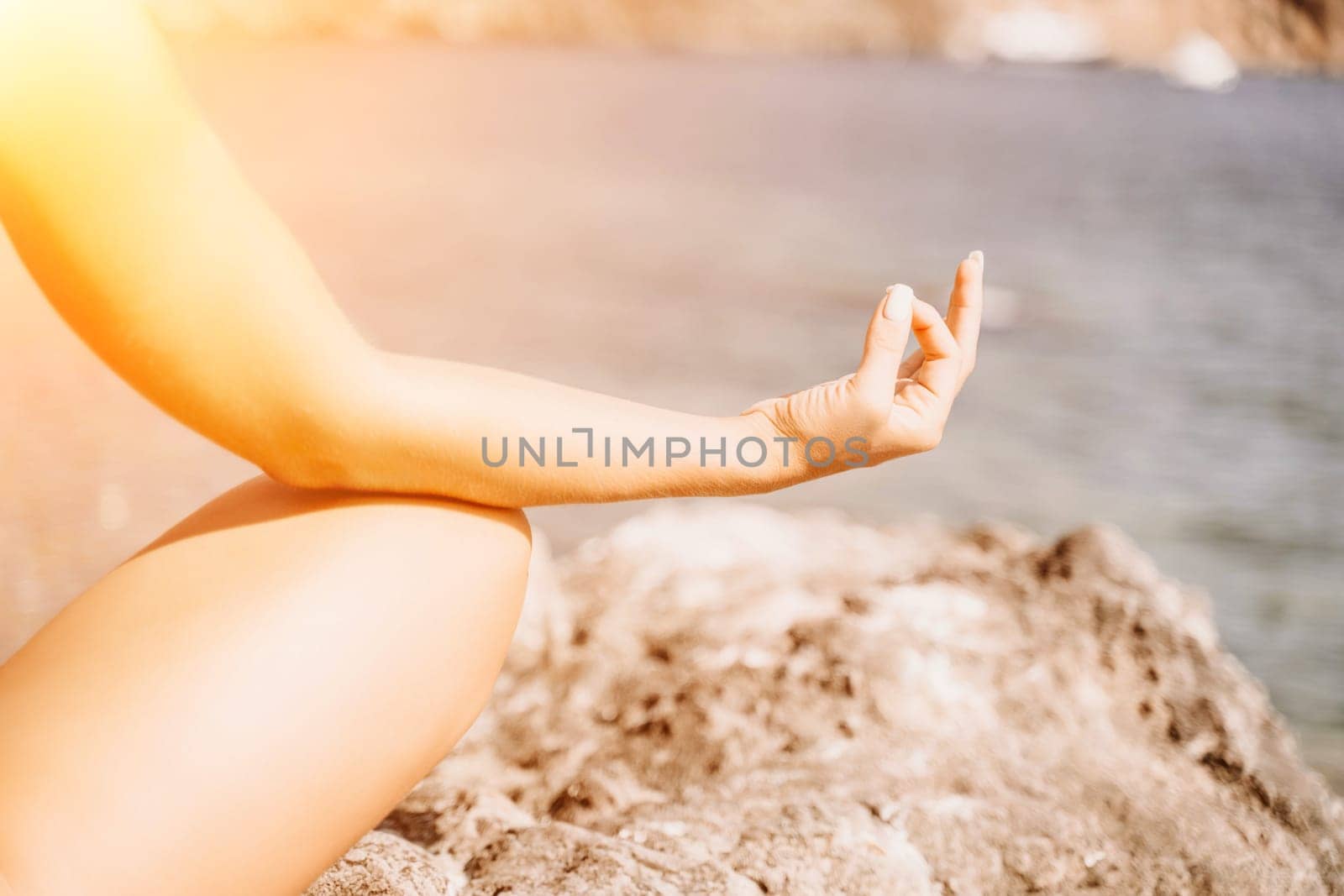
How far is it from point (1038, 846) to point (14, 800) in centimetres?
119

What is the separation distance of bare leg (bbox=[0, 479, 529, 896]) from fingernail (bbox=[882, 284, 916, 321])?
42 cm


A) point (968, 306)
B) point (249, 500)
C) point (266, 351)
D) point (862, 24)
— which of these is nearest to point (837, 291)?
point (968, 306)

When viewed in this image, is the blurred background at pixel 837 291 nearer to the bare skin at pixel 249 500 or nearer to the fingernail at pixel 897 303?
the bare skin at pixel 249 500

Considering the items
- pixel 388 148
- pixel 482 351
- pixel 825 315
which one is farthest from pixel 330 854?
pixel 388 148

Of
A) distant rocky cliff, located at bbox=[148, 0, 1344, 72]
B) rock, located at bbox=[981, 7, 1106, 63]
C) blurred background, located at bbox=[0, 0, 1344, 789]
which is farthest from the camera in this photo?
rock, located at bbox=[981, 7, 1106, 63]

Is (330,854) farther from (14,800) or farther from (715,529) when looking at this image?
(715,529)

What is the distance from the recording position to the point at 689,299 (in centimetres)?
941

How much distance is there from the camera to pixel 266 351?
2.92ft

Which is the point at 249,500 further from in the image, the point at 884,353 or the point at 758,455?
the point at 884,353

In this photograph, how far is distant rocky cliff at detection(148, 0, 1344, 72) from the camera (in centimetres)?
4147

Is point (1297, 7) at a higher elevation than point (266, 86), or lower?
higher

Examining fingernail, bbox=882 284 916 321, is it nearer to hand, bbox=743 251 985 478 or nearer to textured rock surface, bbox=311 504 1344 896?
hand, bbox=743 251 985 478

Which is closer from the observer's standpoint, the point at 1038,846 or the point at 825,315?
the point at 1038,846

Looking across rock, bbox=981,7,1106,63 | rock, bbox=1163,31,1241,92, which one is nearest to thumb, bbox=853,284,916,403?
rock, bbox=1163,31,1241,92
